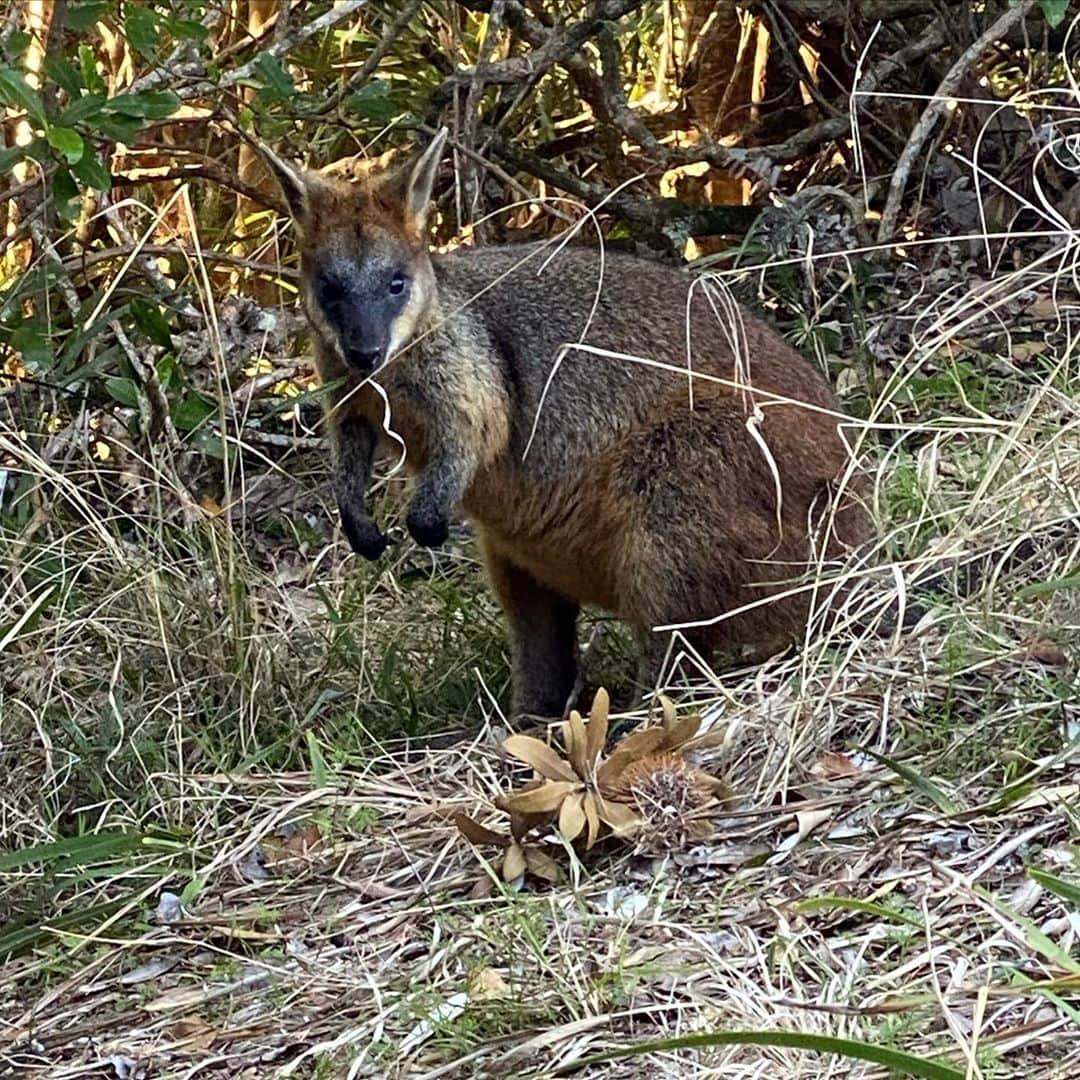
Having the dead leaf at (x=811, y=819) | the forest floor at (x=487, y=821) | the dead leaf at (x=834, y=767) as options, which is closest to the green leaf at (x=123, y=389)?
the forest floor at (x=487, y=821)

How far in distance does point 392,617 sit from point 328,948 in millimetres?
1833

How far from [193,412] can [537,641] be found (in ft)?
3.59

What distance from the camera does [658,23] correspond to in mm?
7492

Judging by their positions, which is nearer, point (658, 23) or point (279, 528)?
point (279, 528)

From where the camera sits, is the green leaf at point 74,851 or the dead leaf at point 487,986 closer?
the dead leaf at point 487,986

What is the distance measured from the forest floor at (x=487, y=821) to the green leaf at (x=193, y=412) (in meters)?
0.21

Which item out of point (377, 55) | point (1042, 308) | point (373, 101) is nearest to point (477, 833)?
point (373, 101)

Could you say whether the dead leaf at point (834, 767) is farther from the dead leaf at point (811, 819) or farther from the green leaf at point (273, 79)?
the green leaf at point (273, 79)

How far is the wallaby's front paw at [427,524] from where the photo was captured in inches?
184

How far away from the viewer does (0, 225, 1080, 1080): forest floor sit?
2.79 m

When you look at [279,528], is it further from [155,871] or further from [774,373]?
[155,871]

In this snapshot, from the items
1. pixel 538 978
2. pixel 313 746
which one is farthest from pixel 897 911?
pixel 313 746

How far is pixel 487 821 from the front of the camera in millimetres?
3596

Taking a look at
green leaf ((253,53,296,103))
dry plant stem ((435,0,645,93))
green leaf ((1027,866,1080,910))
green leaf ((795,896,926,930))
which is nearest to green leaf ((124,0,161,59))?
green leaf ((253,53,296,103))
